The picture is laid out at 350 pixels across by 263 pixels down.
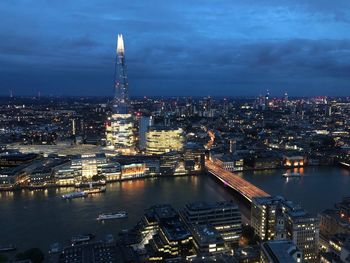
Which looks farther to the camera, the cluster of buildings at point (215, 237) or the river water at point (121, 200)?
the river water at point (121, 200)

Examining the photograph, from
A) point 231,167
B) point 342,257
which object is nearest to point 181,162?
point 231,167

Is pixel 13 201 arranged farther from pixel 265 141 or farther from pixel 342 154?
pixel 265 141

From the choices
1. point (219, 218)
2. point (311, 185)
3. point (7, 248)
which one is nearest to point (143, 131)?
point (311, 185)

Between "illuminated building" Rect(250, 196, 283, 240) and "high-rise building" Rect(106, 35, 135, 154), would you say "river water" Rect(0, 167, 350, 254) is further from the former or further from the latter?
"high-rise building" Rect(106, 35, 135, 154)

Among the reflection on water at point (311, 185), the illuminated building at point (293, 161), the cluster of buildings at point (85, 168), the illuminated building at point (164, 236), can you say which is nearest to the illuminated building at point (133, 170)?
the cluster of buildings at point (85, 168)

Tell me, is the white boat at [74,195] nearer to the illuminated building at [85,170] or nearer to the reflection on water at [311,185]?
the illuminated building at [85,170]

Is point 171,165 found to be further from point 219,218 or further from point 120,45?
point 120,45

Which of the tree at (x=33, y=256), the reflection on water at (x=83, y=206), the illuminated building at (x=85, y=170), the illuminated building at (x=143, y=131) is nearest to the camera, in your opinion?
the tree at (x=33, y=256)
